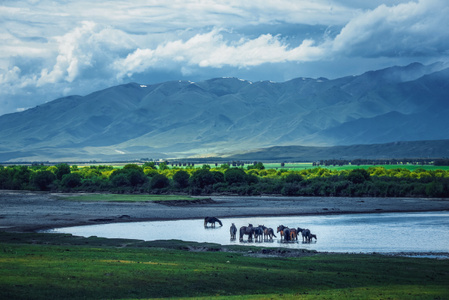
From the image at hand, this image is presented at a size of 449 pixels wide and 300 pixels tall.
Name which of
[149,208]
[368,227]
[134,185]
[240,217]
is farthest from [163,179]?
[368,227]

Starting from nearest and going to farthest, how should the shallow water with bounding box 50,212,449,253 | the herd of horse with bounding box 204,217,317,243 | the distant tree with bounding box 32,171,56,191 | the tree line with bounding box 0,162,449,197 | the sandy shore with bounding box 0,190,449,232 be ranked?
the shallow water with bounding box 50,212,449,253, the herd of horse with bounding box 204,217,317,243, the sandy shore with bounding box 0,190,449,232, the tree line with bounding box 0,162,449,197, the distant tree with bounding box 32,171,56,191

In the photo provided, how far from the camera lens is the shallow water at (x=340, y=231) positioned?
1631 inches

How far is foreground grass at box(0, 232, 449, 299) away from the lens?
896 inches

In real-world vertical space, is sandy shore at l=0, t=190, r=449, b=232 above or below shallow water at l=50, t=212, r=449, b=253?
above

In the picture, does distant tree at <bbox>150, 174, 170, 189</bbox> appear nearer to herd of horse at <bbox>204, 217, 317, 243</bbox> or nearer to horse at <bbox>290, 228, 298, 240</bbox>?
herd of horse at <bbox>204, 217, 317, 243</bbox>

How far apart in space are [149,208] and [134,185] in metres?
35.2

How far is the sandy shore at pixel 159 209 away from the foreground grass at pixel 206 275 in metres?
21.5

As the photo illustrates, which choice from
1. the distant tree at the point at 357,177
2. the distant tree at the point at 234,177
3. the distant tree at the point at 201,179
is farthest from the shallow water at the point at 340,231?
the distant tree at the point at 234,177

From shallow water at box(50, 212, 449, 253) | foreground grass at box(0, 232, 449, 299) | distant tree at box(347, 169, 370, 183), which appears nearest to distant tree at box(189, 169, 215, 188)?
distant tree at box(347, 169, 370, 183)

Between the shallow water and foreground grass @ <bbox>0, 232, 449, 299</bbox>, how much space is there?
7229mm

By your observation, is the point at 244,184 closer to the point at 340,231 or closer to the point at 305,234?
the point at 340,231

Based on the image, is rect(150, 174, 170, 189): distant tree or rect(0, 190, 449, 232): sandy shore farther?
rect(150, 174, 170, 189): distant tree

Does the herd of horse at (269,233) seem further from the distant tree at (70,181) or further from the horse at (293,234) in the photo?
the distant tree at (70,181)

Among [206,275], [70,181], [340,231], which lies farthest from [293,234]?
[70,181]
